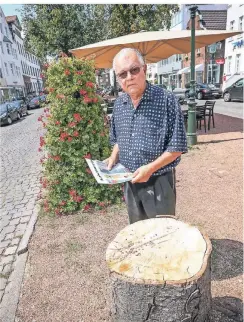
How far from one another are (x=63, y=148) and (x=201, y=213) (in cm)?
227

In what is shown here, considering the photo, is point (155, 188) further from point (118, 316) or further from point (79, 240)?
point (79, 240)

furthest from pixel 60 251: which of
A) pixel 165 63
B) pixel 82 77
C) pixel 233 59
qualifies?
pixel 165 63

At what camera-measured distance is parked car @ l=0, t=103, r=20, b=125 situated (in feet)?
55.3

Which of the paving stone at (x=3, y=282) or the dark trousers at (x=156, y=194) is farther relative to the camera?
the paving stone at (x=3, y=282)

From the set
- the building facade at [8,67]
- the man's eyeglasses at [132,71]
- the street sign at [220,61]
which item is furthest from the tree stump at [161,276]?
the building facade at [8,67]

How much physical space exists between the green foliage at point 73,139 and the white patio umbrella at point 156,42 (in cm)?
299

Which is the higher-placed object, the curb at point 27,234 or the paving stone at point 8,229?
the curb at point 27,234

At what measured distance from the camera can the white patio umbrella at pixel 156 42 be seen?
729cm

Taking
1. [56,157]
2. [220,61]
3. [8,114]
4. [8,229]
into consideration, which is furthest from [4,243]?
[220,61]

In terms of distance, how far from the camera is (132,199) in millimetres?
2334

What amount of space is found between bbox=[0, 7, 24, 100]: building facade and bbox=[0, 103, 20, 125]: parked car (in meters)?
18.5

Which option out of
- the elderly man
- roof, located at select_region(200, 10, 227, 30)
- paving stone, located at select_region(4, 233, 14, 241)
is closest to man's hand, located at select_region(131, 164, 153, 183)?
the elderly man

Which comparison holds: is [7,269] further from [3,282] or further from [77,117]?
[77,117]

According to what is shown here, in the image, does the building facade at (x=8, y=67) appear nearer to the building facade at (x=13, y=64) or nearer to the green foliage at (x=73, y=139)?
the building facade at (x=13, y=64)
